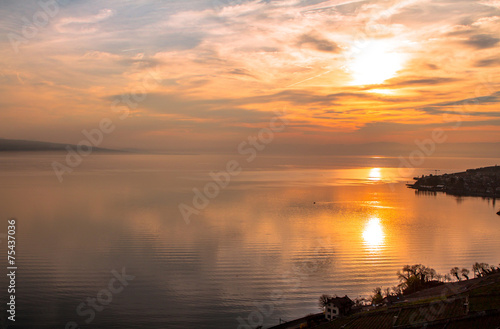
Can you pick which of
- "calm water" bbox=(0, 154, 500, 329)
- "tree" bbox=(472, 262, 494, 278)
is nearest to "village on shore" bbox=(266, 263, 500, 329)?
"calm water" bbox=(0, 154, 500, 329)

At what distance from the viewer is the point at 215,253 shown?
18094mm

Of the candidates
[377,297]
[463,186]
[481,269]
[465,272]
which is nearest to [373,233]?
[481,269]

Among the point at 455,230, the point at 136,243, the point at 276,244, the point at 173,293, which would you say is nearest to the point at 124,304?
the point at 173,293

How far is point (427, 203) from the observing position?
39.1 m

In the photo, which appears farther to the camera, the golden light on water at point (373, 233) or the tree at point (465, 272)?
the golden light on water at point (373, 233)

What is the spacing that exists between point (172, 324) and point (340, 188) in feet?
139

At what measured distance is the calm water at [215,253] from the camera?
482 inches

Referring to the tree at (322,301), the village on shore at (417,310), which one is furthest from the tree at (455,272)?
the tree at (322,301)

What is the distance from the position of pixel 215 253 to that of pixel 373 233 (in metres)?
11.4

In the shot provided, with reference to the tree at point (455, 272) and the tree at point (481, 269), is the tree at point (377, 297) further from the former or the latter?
the tree at point (481, 269)

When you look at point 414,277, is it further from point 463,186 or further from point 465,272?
point 463,186

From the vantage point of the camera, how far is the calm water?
12.2 metres

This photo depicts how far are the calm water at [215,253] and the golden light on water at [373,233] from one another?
0.09 m

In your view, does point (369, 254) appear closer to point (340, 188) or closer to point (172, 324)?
point (172, 324)
